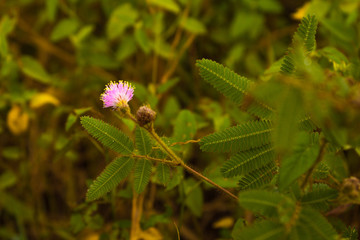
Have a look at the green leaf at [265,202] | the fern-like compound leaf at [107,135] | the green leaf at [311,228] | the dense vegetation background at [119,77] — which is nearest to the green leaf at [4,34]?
the dense vegetation background at [119,77]

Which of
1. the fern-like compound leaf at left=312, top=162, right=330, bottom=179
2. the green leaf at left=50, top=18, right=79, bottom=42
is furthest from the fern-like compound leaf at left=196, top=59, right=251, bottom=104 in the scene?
the green leaf at left=50, top=18, right=79, bottom=42

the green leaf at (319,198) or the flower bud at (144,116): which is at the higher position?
the flower bud at (144,116)

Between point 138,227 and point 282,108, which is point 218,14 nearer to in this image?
point 138,227

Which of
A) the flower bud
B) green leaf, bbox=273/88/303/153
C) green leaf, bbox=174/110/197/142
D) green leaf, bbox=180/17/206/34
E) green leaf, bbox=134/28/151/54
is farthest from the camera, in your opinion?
green leaf, bbox=180/17/206/34

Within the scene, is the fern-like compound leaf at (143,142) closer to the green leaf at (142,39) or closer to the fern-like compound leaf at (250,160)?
the fern-like compound leaf at (250,160)

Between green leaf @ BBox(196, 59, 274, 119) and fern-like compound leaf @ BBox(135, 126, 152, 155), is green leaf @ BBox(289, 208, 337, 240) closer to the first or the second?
green leaf @ BBox(196, 59, 274, 119)

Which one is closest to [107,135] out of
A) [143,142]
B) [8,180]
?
[143,142]
